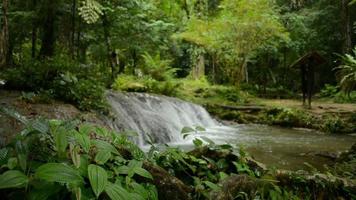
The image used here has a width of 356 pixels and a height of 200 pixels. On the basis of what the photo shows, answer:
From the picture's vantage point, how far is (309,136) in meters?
11.1

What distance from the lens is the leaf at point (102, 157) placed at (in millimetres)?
1992

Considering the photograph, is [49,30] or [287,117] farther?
[287,117]

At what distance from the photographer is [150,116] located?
10.4 metres

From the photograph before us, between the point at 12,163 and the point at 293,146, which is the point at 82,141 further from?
the point at 293,146

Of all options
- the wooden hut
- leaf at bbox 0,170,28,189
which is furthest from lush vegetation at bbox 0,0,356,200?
the wooden hut

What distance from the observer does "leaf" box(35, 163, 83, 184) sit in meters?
1.62

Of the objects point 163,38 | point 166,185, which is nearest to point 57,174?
point 166,185

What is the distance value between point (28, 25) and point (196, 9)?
13009mm

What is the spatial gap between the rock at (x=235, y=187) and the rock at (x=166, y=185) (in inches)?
10.7

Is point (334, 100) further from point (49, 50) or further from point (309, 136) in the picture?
point (49, 50)

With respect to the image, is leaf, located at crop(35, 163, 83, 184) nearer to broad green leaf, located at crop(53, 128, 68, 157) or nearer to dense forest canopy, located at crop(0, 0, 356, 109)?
broad green leaf, located at crop(53, 128, 68, 157)

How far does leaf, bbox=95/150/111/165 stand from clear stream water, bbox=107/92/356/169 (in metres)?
4.70

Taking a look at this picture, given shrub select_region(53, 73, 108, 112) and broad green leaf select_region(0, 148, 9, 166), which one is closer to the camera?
broad green leaf select_region(0, 148, 9, 166)

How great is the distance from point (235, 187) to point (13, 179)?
70.5 inches
